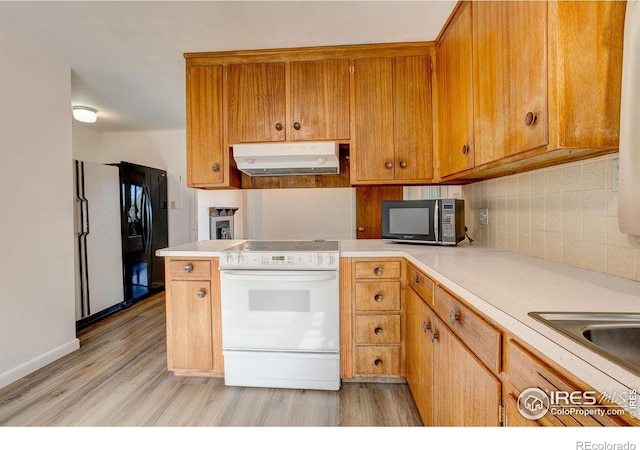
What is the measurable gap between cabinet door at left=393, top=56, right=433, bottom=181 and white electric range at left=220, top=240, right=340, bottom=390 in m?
0.84

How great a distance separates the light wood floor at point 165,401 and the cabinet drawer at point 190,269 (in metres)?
0.69

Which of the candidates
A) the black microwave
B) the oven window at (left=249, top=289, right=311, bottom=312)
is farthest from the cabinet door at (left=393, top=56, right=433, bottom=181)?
→ the oven window at (left=249, top=289, right=311, bottom=312)

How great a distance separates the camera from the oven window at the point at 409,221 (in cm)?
199

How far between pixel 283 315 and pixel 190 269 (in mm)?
669

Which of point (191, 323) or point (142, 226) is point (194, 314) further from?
point (142, 226)

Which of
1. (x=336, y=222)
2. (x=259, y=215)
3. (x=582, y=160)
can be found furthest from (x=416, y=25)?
(x=259, y=215)

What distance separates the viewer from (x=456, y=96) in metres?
1.75

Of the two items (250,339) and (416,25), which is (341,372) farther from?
(416,25)

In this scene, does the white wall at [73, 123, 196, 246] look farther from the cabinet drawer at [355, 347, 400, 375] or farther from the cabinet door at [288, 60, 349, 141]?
the cabinet drawer at [355, 347, 400, 375]

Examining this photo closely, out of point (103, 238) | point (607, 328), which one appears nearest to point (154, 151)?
point (103, 238)

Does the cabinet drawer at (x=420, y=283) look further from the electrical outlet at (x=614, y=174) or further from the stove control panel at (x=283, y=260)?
the electrical outlet at (x=614, y=174)

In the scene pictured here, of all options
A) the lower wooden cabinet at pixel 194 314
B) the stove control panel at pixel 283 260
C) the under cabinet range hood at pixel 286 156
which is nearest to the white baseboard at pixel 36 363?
the lower wooden cabinet at pixel 194 314

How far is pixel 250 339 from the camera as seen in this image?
6.25 ft

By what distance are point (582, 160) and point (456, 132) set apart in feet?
2.17
